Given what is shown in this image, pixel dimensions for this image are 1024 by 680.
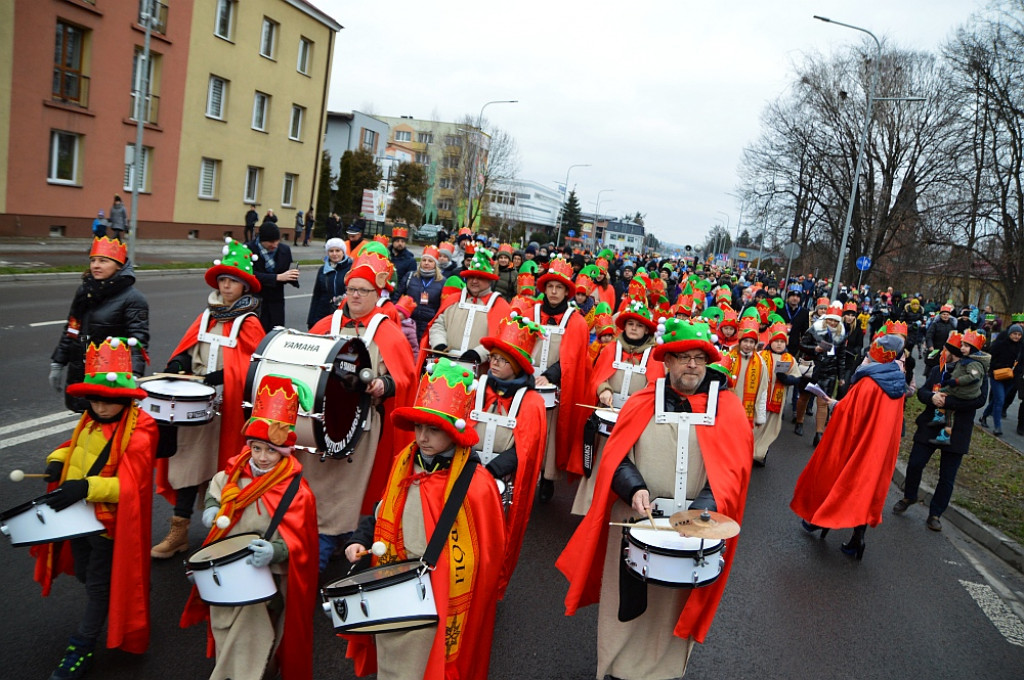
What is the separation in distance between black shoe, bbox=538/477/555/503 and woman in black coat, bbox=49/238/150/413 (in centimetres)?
397

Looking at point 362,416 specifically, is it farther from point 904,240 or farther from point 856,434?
point 904,240

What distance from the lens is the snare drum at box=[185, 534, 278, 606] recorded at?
11.0 feet

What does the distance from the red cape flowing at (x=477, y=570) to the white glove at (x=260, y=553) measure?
0.54 metres

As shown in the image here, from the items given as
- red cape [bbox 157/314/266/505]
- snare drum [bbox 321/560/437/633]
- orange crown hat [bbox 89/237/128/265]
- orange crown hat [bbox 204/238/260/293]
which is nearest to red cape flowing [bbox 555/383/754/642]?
snare drum [bbox 321/560/437/633]

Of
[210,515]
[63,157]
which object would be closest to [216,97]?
[63,157]

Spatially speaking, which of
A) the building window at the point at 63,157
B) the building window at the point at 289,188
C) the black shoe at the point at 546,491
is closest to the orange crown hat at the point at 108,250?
the black shoe at the point at 546,491

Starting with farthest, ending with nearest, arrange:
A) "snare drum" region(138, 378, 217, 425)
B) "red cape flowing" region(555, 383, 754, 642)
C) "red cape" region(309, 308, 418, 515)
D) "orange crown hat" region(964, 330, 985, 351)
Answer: "orange crown hat" region(964, 330, 985, 351) < "red cape" region(309, 308, 418, 515) < "snare drum" region(138, 378, 217, 425) < "red cape flowing" region(555, 383, 754, 642)

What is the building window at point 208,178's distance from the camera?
31516mm

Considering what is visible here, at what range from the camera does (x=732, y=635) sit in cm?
537

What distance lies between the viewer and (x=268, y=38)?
112 feet

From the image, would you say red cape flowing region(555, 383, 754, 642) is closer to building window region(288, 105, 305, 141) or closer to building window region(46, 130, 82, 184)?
building window region(46, 130, 82, 184)

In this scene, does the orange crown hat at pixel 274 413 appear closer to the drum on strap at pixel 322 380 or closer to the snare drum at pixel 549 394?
the drum on strap at pixel 322 380

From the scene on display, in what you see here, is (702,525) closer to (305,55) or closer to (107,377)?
(107,377)

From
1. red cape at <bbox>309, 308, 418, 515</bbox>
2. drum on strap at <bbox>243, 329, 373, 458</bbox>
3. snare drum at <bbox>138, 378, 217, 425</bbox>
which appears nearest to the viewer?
drum on strap at <bbox>243, 329, 373, 458</bbox>
